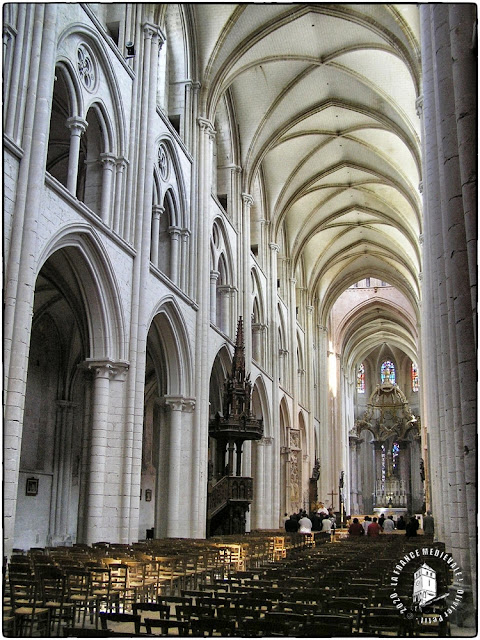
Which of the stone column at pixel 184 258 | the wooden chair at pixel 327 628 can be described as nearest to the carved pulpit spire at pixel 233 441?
the stone column at pixel 184 258

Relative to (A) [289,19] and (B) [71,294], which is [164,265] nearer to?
(B) [71,294]

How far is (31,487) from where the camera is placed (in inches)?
843

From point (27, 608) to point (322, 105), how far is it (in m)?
25.7

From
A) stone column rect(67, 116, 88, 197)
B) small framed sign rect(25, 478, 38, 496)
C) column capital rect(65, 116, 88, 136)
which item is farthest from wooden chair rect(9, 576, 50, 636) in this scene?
small framed sign rect(25, 478, 38, 496)

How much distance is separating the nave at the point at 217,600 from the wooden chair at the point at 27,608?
0.01 meters

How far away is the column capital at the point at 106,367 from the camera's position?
51.0ft

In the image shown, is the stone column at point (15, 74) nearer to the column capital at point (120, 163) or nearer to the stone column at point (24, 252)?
the stone column at point (24, 252)

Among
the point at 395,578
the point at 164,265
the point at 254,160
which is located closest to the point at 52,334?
the point at 164,265

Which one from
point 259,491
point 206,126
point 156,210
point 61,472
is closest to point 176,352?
point 156,210

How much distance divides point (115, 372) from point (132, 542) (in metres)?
3.81

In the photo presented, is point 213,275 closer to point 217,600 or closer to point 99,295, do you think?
point 99,295

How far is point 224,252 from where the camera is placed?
26.2 m

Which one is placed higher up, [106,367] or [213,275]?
[213,275]

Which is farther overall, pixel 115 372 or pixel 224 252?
pixel 224 252
